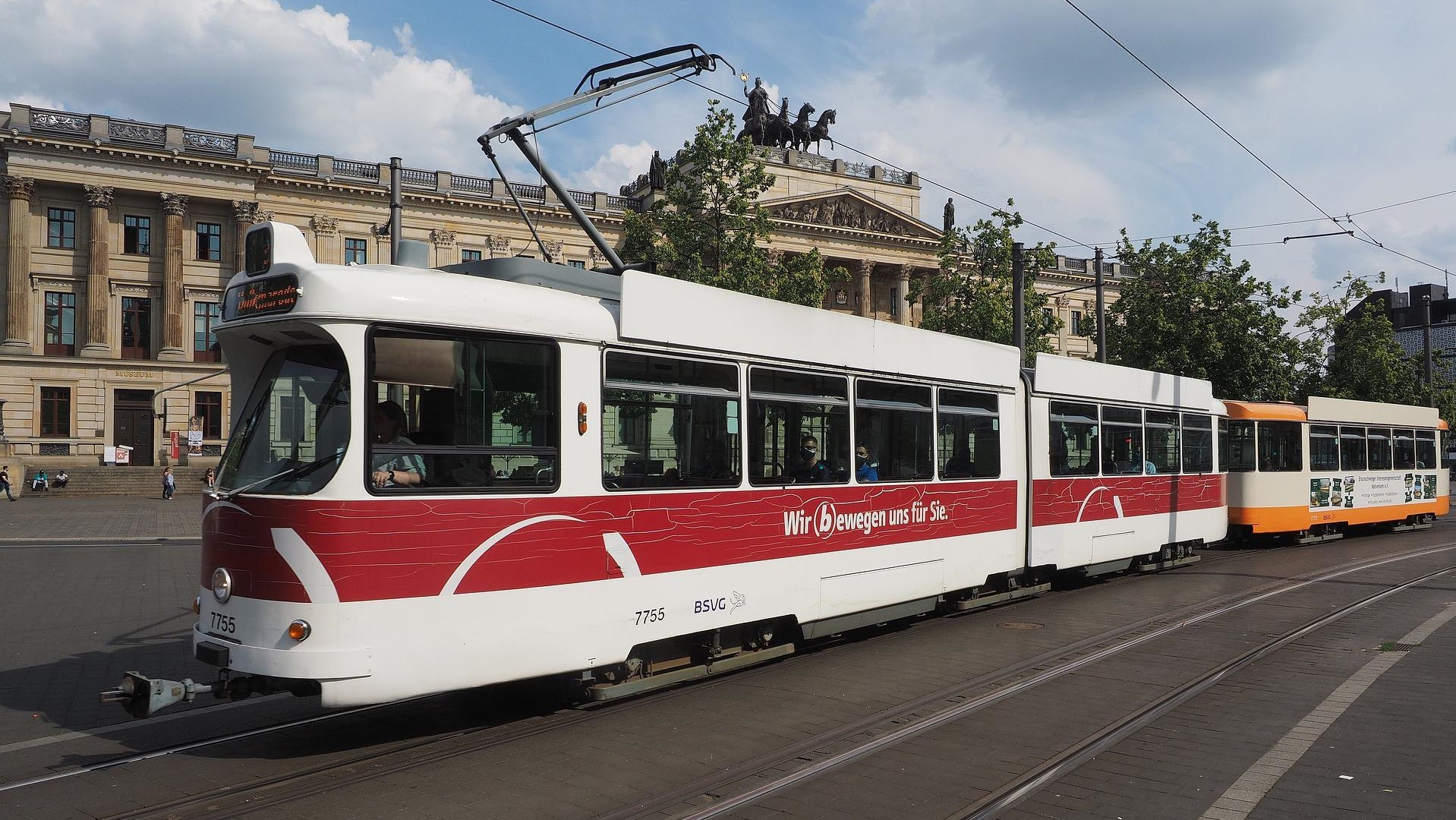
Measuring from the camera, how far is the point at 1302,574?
1700cm

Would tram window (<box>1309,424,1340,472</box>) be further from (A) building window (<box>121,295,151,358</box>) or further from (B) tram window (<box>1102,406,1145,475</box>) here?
(A) building window (<box>121,295,151,358</box>)

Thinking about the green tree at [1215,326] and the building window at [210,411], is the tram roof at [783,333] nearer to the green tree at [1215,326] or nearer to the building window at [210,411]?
the green tree at [1215,326]

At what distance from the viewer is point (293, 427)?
637 cm

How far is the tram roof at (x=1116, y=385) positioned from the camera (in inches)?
531

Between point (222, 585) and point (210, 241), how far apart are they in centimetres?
5401

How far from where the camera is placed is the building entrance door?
51.3m

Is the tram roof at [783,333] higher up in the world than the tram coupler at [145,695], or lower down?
higher up

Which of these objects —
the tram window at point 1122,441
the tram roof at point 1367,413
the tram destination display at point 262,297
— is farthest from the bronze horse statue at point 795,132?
the tram destination display at point 262,297

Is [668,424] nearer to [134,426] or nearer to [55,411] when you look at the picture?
[134,426]

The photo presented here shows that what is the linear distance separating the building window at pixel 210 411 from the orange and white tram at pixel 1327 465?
46505mm

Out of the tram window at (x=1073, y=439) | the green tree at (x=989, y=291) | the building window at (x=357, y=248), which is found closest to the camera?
the tram window at (x=1073, y=439)

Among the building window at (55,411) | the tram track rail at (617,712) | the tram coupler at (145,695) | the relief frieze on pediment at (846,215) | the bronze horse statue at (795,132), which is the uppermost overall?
the bronze horse statue at (795,132)

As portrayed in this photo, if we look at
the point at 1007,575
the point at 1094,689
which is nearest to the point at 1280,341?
the point at 1007,575

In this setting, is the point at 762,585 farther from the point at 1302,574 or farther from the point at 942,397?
the point at 1302,574
